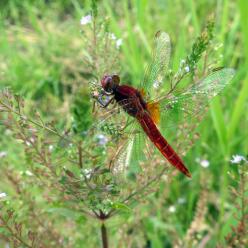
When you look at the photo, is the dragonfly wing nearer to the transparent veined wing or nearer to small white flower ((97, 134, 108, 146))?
the transparent veined wing

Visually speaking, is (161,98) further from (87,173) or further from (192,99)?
(87,173)

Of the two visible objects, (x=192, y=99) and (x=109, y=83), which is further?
(x=192, y=99)

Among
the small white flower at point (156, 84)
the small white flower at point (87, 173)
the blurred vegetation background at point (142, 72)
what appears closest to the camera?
the small white flower at point (87, 173)

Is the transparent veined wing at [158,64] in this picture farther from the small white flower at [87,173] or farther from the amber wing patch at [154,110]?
the small white flower at [87,173]

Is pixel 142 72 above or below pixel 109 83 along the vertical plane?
above

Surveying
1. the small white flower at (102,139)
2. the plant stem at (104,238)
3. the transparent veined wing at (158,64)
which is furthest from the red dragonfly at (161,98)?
the plant stem at (104,238)

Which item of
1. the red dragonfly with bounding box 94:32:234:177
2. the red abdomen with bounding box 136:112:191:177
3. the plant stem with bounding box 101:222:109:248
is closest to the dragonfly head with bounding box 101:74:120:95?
the red dragonfly with bounding box 94:32:234:177

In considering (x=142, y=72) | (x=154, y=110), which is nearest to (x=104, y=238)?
(x=154, y=110)
